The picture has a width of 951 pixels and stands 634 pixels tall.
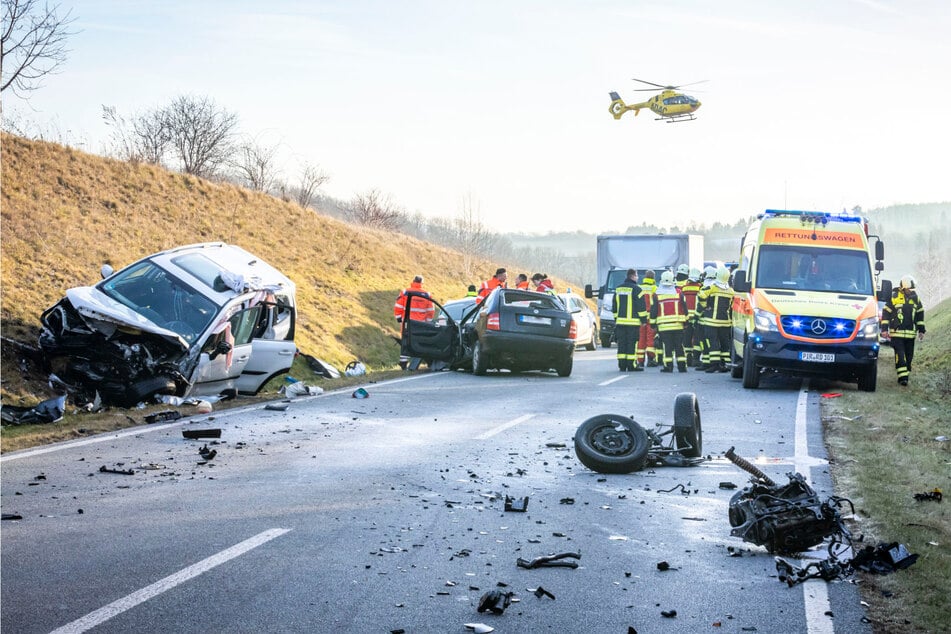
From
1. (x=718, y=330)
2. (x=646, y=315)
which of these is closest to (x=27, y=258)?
(x=646, y=315)

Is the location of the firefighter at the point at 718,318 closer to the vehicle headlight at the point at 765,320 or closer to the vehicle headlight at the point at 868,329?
the vehicle headlight at the point at 765,320

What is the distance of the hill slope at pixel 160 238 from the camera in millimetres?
20969

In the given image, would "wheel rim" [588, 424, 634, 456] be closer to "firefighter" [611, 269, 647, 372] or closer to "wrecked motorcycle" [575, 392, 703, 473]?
"wrecked motorcycle" [575, 392, 703, 473]

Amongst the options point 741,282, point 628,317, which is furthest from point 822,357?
point 628,317

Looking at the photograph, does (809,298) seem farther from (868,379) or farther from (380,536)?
(380,536)

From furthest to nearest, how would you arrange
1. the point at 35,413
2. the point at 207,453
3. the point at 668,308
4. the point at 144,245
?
1. the point at 144,245
2. the point at 668,308
3. the point at 35,413
4. the point at 207,453

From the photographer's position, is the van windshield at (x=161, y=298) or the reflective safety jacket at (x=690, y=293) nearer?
the van windshield at (x=161, y=298)

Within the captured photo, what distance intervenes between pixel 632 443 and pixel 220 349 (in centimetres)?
664

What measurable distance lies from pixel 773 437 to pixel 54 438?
25.1ft

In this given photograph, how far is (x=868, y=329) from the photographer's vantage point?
15945 mm

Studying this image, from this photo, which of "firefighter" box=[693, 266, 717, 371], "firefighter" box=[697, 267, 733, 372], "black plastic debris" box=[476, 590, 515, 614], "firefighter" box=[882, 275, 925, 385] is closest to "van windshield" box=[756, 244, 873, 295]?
"firefighter" box=[882, 275, 925, 385]

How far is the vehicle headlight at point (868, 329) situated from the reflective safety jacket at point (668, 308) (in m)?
4.59

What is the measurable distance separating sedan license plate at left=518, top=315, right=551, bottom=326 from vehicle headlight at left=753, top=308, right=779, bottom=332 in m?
4.06

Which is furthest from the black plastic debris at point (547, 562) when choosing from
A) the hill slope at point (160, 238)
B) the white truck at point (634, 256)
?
the white truck at point (634, 256)
